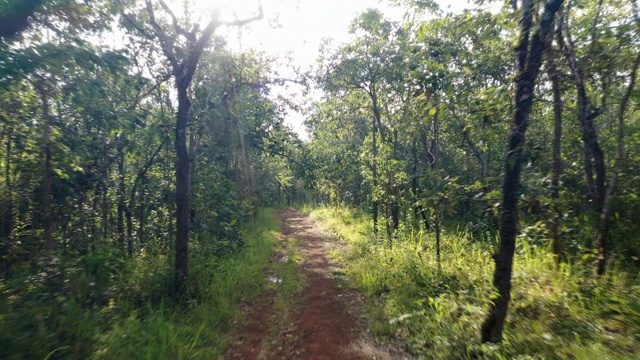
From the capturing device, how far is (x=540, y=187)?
142 inches

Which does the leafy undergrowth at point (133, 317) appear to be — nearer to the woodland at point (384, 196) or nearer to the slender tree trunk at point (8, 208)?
the woodland at point (384, 196)

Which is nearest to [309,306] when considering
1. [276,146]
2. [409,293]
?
[409,293]

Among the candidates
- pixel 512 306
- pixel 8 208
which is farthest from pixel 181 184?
pixel 512 306

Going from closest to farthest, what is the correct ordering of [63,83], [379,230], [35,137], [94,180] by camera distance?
[63,83] → [35,137] → [94,180] → [379,230]

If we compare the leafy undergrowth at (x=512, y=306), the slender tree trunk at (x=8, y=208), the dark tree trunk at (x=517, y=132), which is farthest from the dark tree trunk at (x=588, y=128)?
the slender tree trunk at (x=8, y=208)

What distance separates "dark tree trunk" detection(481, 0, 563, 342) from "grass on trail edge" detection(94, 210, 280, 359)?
148 inches

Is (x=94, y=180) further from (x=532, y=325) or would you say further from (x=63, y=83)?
(x=532, y=325)

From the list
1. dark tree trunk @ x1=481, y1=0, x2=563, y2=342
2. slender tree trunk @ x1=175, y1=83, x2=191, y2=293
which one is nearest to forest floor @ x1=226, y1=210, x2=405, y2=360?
slender tree trunk @ x1=175, y1=83, x2=191, y2=293

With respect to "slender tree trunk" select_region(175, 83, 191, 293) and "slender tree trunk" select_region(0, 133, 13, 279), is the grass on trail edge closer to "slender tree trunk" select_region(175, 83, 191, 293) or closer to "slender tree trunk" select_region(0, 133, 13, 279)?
"slender tree trunk" select_region(175, 83, 191, 293)

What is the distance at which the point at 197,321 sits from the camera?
5297mm

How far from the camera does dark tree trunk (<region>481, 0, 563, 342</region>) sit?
10.6 feet

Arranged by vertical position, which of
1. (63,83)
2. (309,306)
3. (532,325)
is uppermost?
(63,83)

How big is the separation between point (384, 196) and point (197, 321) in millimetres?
7068

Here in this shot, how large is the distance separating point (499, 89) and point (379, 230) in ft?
28.3
